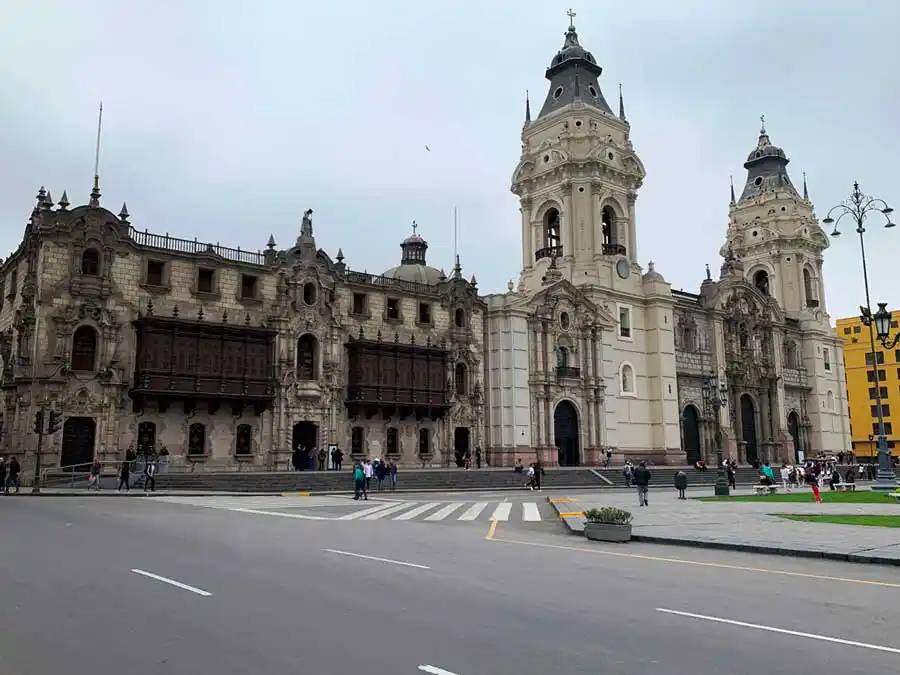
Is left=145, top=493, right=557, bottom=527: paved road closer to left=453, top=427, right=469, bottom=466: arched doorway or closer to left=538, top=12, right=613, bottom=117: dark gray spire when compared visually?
left=453, top=427, right=469, bottom=466: arched doorway

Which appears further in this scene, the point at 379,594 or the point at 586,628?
the point at 379,594

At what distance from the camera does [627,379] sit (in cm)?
6234

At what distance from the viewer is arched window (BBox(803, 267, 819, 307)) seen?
81250 millimetres

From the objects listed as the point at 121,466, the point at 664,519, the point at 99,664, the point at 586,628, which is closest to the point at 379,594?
the point at 586,628

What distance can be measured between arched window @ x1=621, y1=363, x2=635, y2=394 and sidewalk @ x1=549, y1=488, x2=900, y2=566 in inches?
1269

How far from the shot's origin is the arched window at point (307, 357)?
46969 mm

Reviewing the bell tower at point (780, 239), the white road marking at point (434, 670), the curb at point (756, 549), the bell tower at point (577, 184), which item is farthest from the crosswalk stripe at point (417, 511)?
the bell tower at point (780, 239)

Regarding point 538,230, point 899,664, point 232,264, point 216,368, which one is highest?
point 538,230

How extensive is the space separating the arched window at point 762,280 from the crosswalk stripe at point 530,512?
197 ft

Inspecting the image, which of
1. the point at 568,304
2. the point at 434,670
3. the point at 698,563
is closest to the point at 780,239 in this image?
the point at 568,304

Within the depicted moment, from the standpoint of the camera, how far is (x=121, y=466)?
39188 millimetres

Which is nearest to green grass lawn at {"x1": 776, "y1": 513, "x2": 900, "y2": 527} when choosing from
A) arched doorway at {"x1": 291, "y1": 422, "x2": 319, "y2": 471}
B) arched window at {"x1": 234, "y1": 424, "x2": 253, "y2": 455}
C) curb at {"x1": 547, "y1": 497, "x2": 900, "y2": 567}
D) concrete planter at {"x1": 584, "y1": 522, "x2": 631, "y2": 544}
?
curb at {"x1": 547, "y1": 497, "x2": 900, "y2": 567}

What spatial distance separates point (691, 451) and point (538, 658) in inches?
2419

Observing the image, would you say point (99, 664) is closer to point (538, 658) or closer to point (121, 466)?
point (538, 658)
